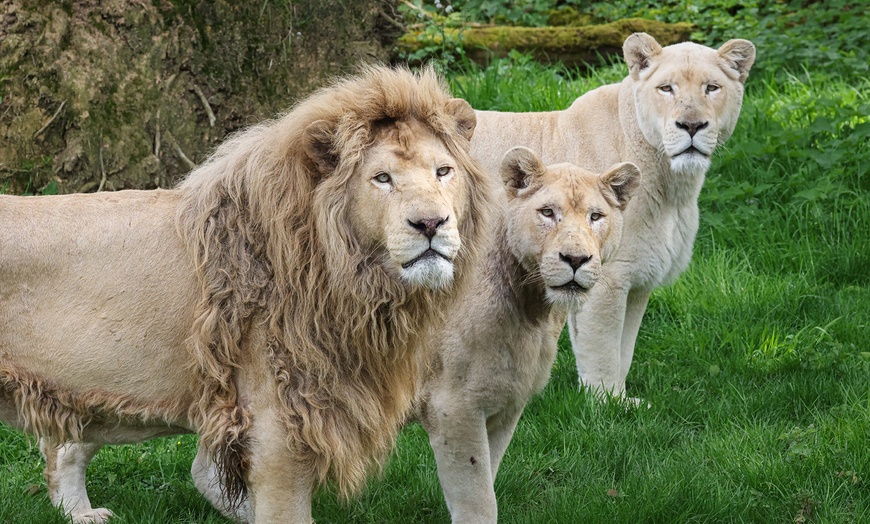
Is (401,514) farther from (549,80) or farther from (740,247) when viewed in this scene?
(549,80)

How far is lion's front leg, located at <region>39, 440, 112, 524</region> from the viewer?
4.50 meters

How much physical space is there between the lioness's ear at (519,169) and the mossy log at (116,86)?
252 centimetres

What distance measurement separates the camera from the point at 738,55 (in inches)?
222

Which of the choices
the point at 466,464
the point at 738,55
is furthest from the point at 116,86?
the point at 738,55

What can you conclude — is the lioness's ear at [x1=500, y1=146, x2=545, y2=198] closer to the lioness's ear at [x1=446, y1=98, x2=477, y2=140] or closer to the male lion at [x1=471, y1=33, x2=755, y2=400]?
the lioness's ear at [x1=446, y1=98, x2=477, y2=140]

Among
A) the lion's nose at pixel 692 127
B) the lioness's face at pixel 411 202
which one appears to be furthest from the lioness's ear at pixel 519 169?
the lion's nose at pixel 692 127

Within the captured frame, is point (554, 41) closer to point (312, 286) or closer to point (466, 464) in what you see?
point (466, 464)

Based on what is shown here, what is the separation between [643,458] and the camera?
482 cm

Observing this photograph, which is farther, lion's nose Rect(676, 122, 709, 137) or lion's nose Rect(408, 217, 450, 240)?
lion's nose Rect(676, 122, 709, 137)

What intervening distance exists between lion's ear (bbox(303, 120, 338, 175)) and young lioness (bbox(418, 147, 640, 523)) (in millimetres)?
919

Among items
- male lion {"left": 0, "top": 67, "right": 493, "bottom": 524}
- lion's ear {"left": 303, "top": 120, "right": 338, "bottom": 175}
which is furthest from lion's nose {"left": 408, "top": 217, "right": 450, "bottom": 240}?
lion's ear {"left": 303, "top": 120, "right": 338, "bottom": 175}

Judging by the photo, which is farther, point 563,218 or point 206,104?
point 206,104

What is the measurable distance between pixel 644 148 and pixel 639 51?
1.79ft

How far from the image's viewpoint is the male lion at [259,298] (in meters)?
3.42
